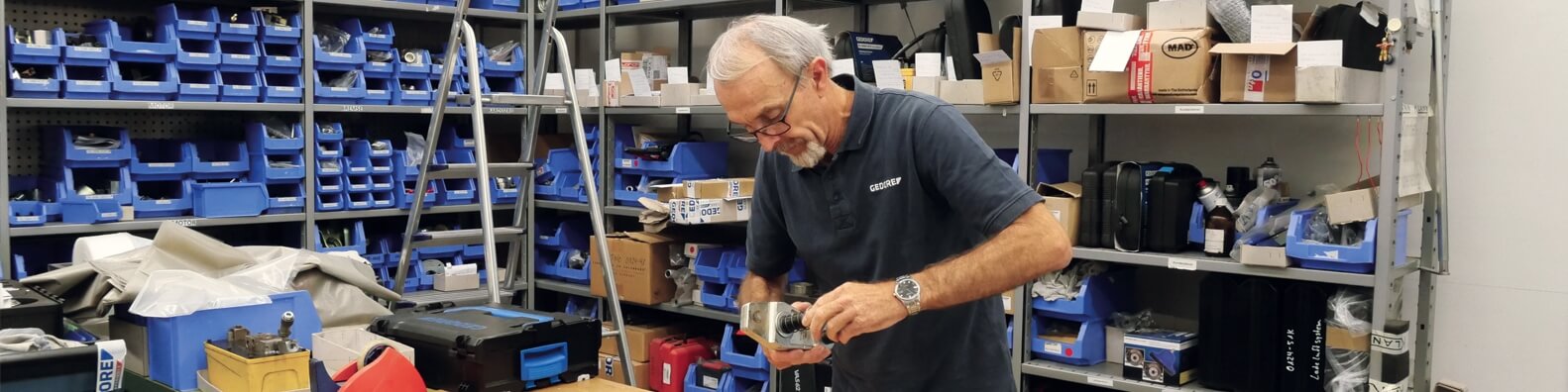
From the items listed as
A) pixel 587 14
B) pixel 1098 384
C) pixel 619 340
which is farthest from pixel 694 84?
pixel 1098 384

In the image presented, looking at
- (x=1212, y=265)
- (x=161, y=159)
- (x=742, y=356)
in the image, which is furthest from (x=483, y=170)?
(x=1212, y=265)

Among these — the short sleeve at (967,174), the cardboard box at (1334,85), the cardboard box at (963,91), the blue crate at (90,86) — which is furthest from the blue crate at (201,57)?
the cardboard box at (1334,85)

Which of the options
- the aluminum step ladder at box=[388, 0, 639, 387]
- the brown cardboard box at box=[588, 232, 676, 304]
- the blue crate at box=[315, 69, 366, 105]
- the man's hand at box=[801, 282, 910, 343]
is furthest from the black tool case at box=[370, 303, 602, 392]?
the blue crate at box=[315, 69, 366, 105]

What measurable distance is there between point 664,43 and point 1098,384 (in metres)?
2.61

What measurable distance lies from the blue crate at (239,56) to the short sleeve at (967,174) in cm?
338

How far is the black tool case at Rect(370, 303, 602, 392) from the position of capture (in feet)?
7.33

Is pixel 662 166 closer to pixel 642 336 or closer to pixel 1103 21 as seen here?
pixel 642 336

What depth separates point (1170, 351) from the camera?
336cm

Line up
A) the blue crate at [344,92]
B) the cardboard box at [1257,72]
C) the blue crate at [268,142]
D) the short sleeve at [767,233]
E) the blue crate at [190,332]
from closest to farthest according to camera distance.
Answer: the short sleeve at [767,233]
the blue crate at [190,332]
the cardboard box at [1257,72]
the blue crate at [268,142]
the blue crate at [344,92]

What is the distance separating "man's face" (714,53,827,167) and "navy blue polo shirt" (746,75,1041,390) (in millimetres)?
72

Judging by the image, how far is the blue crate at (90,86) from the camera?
4.09 m

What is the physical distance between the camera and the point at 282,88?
455cm

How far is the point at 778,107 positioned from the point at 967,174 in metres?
0.31

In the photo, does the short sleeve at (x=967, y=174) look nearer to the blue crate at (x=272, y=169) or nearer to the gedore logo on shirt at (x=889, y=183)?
the gedore logo on shirt at (x=889, y=183)
